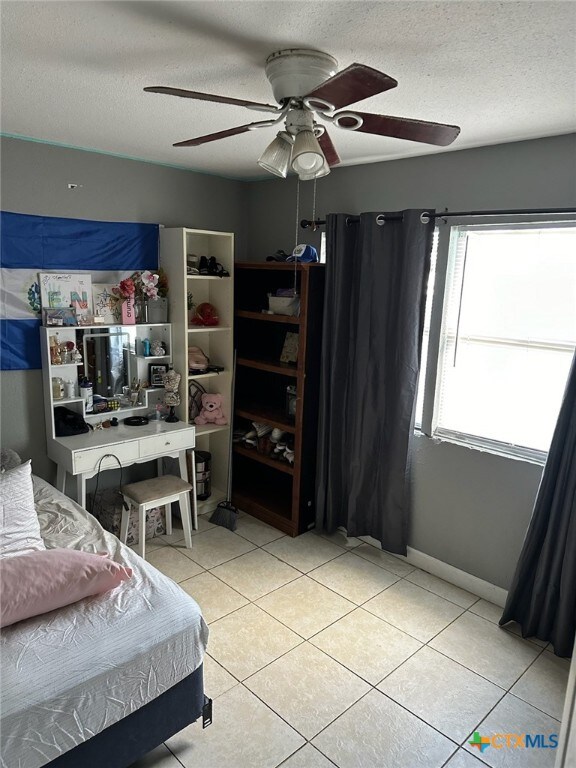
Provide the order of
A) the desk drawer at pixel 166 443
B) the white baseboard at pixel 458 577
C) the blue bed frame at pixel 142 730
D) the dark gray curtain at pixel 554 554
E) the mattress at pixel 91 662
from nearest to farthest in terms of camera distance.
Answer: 1. the mattress at pixel 91 662
2. the blue bed frame at pixel 142 730
3. the dark gray curtain at pixel 554 554
4. the white baseboard at pixel 458 577
5. the desk drawer at pixel 166 443

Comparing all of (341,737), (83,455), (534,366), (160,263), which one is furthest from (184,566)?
(534,366)

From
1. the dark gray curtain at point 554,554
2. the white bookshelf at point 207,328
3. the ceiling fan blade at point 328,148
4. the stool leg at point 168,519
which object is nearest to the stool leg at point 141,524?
the stool leg at point 168,519

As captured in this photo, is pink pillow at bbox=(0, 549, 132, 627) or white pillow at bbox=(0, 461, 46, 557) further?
white pillow at bbox=(0, 461, 46, 557)

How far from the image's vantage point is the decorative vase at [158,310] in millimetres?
3613

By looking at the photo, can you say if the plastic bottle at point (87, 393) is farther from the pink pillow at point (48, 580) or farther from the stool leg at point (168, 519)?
the pink pillow at point (48, 580)

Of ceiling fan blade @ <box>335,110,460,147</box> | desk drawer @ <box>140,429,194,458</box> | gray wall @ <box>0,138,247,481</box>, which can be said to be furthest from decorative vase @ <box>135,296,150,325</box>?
ceiling fan blade @ <box>335,110,460,147</box>

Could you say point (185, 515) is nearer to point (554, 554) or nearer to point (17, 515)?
point (17, 515)

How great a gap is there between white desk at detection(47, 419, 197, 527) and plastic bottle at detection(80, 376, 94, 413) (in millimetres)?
160

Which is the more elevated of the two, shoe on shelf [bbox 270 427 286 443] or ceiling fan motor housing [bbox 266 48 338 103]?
ceiling fan motor housing [bbox 266 48 338 103]

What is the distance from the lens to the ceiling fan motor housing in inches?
63.2

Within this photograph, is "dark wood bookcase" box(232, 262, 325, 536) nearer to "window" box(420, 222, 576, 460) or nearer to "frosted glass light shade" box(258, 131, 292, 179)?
"window" box(420, 222, 576, 460)

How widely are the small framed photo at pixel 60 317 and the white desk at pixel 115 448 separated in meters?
0.70

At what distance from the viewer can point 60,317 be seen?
126 inches

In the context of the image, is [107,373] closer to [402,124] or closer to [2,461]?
[2,461]
